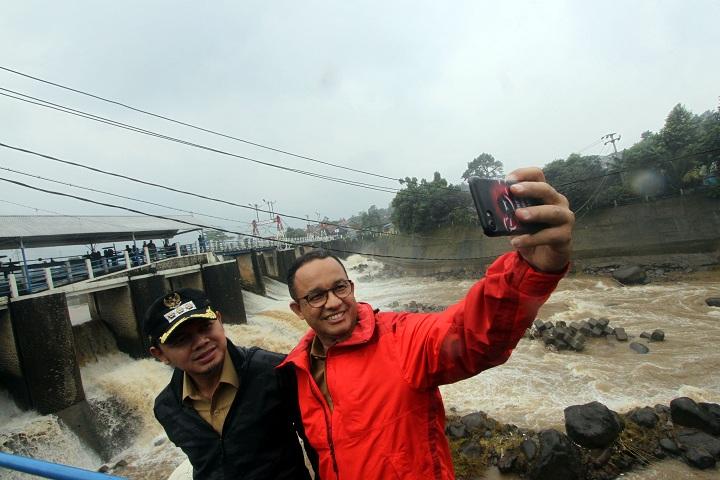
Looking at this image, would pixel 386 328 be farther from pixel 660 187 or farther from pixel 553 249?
pixel 660 187

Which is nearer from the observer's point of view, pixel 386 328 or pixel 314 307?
pixel 386 328

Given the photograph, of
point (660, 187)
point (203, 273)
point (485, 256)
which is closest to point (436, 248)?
point (485, 256)

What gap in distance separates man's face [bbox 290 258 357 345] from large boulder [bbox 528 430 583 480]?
583 centimetres

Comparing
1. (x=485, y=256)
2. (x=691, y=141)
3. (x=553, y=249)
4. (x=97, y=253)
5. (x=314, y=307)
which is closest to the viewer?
(x=553, y=249)

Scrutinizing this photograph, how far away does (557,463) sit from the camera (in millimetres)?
5645

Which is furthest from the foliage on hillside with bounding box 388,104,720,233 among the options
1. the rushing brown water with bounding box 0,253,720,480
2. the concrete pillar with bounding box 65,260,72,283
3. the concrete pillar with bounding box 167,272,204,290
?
the concrete pillar with bounding box 65,260,72,283

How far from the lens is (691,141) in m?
22.4

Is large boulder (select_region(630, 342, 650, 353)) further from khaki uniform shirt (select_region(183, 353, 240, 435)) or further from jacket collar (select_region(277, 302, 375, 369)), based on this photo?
khaki uniform shirt (select_region(183, 353, 240, 435))

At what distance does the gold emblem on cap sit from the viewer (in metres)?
2.18

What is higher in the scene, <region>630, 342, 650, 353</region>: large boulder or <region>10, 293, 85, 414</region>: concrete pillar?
<region>10, 293, 85, 414</region>: concrete pillar

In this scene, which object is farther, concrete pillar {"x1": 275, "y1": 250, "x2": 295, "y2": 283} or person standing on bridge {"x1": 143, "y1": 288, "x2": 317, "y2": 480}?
concrete pillar {"x1": 275, "y1": 250, "x2": 295, "y2": 283}

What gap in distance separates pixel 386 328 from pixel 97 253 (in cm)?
1959

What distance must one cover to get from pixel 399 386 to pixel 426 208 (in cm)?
3565

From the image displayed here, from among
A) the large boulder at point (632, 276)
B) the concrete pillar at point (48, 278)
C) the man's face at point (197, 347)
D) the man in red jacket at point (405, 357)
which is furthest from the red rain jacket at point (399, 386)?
the large boulder at point (632, 276)
